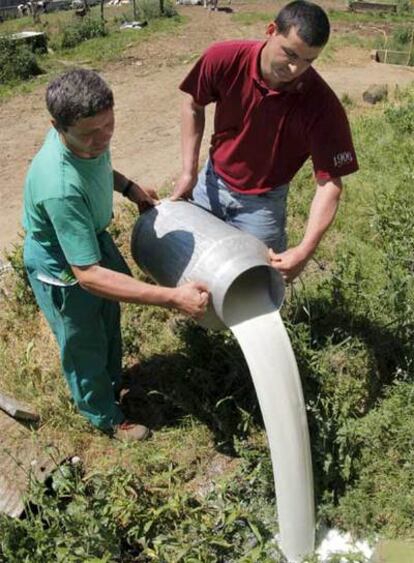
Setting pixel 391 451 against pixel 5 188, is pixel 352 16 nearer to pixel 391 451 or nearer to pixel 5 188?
pixel 5 188

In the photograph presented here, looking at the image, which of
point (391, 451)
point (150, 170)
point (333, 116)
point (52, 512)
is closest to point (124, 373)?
point (52, 512)

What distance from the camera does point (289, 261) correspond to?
2756mm

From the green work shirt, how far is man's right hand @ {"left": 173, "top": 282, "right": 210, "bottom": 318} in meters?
0.33

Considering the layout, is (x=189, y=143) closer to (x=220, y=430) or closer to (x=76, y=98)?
(x=76, y=98)

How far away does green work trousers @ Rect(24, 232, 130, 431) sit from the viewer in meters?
2.77

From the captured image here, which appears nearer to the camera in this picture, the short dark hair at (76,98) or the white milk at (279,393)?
the short dark hair at (76,98)

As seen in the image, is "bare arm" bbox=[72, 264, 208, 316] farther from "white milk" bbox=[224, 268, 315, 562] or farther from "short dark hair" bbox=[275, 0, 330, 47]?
"short dark hair" bbox=[275, 0, 330, 47]

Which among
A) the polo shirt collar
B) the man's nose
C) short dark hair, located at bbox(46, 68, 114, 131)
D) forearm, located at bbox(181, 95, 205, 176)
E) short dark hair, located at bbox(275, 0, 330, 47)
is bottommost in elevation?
forearm, located at bbox(181, 95, 205, 176)

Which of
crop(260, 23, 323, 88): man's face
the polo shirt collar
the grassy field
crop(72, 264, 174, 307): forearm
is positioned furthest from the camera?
the polo shirt collar

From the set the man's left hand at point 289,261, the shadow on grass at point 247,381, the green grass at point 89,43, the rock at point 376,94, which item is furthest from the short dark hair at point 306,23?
the green grass at point 89,43

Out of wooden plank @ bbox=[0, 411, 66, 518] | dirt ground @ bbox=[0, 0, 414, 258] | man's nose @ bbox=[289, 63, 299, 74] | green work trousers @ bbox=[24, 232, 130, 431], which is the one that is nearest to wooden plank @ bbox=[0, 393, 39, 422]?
wooden plank @ bbox=[0, 411, 66, 518]

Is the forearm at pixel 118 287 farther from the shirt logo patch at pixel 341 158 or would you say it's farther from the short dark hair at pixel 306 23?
the short dark hair at pixel 306 23

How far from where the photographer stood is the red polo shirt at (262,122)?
2826 mm

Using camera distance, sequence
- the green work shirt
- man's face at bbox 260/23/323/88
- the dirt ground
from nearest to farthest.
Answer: the green work shirt → man's face at bbox 260/23/323/88 → the dirt ground
